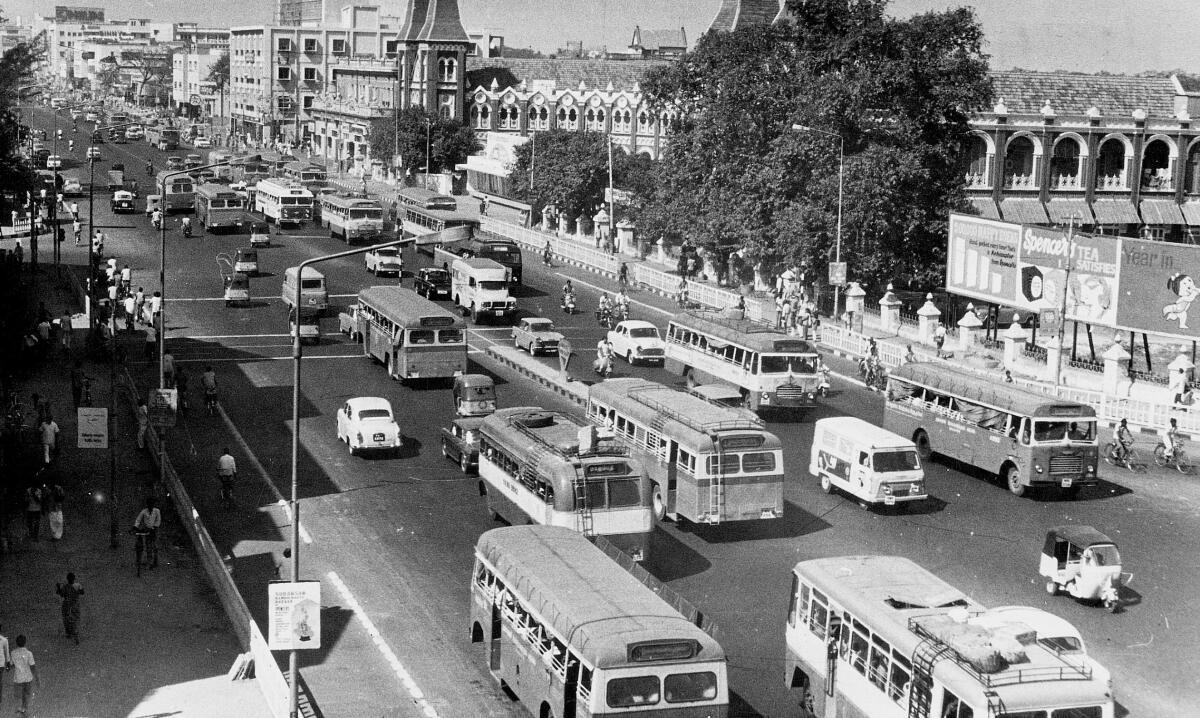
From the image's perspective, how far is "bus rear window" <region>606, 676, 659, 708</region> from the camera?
70.3 ft

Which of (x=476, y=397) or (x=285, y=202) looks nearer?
(x=476, y=397)

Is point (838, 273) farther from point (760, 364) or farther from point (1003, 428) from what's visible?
point (1003, 428)

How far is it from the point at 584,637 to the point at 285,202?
7897 centimetres

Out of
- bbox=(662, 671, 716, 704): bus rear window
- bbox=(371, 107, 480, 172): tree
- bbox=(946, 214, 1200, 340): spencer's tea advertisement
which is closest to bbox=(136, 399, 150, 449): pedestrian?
bbox=(662, 671, 716, 704): bus rear window

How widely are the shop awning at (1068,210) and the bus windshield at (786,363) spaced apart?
1903 inches

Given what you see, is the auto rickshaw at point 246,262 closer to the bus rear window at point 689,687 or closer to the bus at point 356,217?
the bus at point 356,217

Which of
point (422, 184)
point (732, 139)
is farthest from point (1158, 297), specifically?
point (422, 184)

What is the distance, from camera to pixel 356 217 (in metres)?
87.9

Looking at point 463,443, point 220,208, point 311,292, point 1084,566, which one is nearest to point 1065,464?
point 1084,566

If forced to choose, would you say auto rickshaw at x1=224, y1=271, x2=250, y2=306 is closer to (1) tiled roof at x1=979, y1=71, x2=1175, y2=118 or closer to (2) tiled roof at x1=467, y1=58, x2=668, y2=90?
(1) tiled roof at x1=979, y1=71, x2=1175, y2=118

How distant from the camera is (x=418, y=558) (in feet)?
110

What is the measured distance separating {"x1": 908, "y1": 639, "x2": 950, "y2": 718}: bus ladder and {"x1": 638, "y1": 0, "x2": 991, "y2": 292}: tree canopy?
4363 cm

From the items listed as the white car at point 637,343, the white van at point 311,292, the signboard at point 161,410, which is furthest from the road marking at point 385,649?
the white van at point 311,292

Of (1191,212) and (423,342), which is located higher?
(1191,212)
